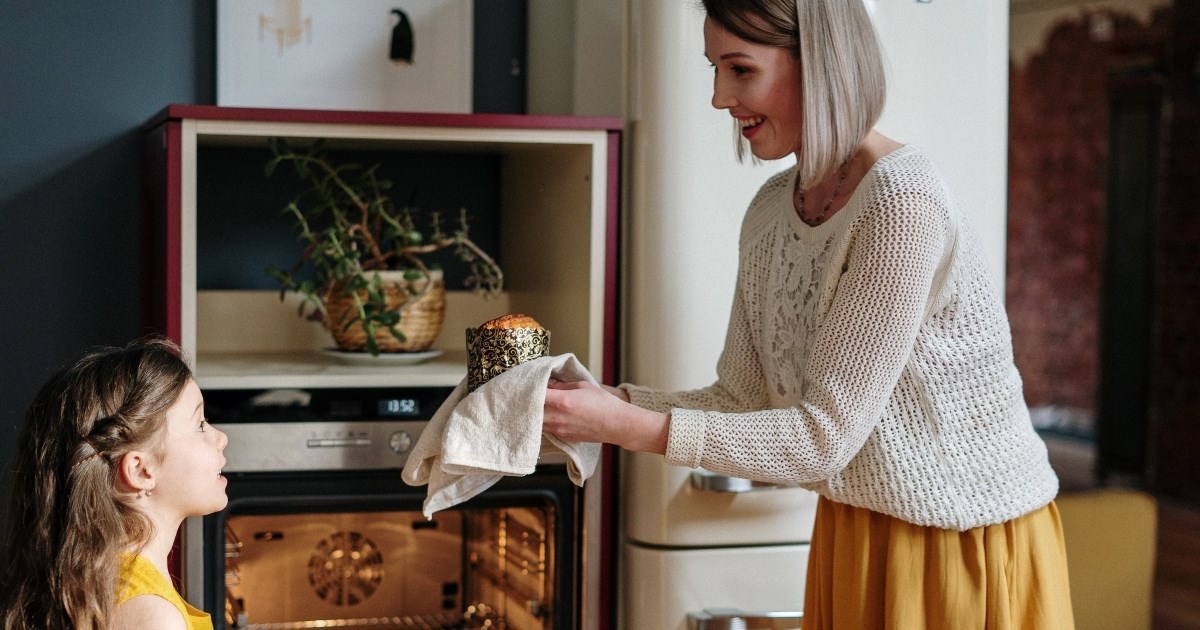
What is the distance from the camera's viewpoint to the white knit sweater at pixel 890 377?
1.27 m

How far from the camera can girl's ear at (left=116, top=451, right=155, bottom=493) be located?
3.88 ft

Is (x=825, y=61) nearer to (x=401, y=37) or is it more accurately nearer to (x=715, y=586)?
(x=715, y=586)

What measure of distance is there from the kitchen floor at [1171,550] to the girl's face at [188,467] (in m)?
3.33

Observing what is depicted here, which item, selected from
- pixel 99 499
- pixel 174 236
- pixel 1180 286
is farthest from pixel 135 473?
pixel 1180 286

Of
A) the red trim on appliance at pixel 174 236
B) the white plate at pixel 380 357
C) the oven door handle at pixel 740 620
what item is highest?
the red trim on appliance at pixel 174 236

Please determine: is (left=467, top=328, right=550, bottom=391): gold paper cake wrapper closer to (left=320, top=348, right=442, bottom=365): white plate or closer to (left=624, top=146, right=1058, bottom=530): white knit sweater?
(left=624, top=146, right=1058, bottom=530): white knit sweater

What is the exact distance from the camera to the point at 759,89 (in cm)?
138

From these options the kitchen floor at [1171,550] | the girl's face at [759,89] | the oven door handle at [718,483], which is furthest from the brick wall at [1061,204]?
the girl's face at [759,89]

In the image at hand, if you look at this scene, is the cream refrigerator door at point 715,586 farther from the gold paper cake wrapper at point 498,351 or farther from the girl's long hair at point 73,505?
the girl's long hair at point 73,505

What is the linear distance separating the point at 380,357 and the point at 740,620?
0.68 m

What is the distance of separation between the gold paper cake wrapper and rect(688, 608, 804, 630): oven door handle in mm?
654

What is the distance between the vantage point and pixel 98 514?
1.16 m

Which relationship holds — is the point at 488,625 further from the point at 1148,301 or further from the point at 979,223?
the point at 1148,301

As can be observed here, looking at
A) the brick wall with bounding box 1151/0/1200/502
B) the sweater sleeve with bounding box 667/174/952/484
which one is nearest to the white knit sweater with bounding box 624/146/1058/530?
the sweater sleeve with bounding box 667/174/952/484
